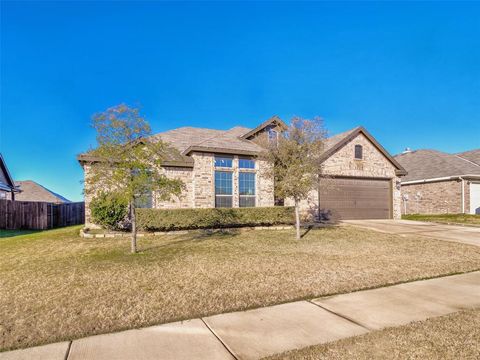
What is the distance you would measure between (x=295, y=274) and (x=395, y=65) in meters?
22.7

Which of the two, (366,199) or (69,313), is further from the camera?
(366,199)

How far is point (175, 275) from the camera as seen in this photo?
242 inches

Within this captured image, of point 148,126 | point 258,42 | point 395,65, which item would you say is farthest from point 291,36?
point 148,126

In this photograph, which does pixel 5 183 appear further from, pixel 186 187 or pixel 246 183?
pixel 246 183

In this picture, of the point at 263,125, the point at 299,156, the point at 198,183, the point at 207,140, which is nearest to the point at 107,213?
the point at 198,183

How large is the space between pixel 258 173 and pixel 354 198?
7969 mm

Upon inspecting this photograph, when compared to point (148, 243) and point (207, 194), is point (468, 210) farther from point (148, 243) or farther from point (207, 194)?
point (148, 243)

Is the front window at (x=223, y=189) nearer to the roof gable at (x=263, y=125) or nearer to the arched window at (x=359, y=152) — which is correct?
the roof gable at (x=263, y=125)

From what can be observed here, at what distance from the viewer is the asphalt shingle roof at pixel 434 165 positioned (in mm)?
22675

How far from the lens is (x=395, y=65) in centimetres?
2214

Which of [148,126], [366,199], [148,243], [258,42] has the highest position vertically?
[258,42]

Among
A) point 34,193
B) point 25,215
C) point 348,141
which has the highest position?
point 348,141

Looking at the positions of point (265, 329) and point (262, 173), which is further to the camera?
point (262, 173)

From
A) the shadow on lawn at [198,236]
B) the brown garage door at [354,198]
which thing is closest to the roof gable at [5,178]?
the shadow on lawn at [198,236]
